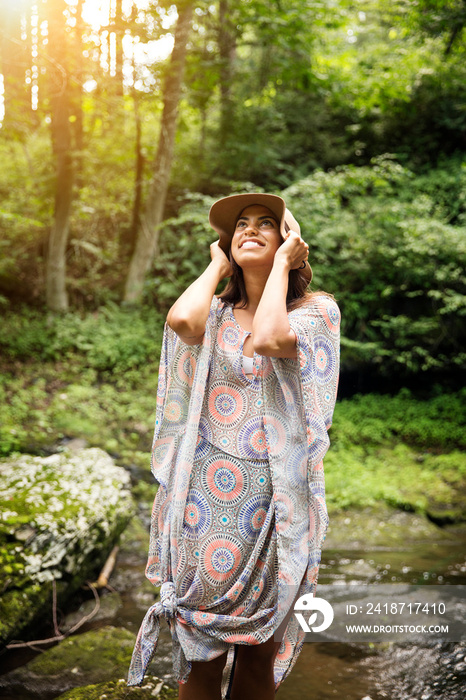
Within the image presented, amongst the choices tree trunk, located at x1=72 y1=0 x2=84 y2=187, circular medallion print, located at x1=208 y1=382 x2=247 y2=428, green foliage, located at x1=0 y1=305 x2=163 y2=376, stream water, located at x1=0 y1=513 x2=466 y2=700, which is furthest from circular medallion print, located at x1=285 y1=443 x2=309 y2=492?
tree trunk, located at x1=72 y1=0 x2=84 y2=187

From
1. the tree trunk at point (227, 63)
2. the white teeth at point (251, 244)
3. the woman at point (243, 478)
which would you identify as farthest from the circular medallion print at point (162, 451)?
the tree trunk at point (227, 63)

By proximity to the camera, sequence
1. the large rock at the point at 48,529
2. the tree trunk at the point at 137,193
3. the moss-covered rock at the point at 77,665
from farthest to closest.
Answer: the tree trunk at the point at 137,193 < the large rock at the point at 48,529 < the moss-covered rock at the point at 77,665

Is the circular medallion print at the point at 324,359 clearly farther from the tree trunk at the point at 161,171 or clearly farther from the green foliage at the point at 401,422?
the tree trunk at the point at 161,171

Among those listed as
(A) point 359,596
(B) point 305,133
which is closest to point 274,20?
(B) point 305,133

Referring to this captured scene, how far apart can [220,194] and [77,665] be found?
8.66 metres

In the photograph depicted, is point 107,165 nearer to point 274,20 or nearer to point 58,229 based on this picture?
point 58,229

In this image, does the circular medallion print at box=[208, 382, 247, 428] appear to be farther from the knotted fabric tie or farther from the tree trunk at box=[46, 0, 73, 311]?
the tree trunk at box=[46, 0, 73, 311]

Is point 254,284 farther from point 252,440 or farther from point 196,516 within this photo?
point 196,516

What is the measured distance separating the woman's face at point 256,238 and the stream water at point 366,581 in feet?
7.91

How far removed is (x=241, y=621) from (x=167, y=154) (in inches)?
327

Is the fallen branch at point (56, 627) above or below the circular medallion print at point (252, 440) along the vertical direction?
below

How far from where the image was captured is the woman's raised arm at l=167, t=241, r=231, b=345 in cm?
190

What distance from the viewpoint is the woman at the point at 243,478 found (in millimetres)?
1830

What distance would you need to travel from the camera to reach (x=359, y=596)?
13.5 ft
